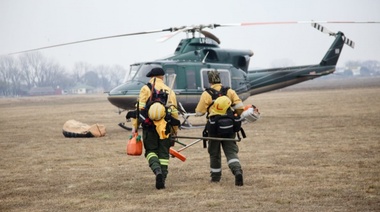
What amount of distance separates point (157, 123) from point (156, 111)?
0.24 metres

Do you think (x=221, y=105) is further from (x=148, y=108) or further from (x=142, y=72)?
(x=142, y=72)

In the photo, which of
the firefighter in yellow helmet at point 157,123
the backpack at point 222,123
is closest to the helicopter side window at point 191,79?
the backpack at point 222,123

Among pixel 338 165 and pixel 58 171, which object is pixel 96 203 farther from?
pixel 338 165

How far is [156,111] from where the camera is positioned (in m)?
8.47

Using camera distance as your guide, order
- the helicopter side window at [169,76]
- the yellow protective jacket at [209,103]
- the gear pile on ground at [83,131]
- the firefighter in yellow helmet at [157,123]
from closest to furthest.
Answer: the firefighter in yellow helmet at [157,123]
the yellow protective jacket at [209,103]
the gear pile on ground at [83,131]
the helicopter side window at [169,76]

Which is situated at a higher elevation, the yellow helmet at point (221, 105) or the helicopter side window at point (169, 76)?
the yellow helmet at point (221, 105)

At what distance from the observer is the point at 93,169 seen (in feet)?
35.3

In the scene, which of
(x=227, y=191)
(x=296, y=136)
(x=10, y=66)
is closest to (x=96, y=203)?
(x=227, y=191)

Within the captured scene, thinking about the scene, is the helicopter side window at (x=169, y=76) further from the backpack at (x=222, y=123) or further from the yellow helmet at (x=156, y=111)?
the yellow helmet at (x=156, y=111)

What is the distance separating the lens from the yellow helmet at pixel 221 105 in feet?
29.3

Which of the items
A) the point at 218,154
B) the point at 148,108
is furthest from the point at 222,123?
the point at 148,108

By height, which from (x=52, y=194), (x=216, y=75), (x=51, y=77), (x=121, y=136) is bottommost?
(x=51, y=77)

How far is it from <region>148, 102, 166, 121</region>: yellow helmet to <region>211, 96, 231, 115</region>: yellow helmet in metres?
0.95

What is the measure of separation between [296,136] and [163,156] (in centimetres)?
763
